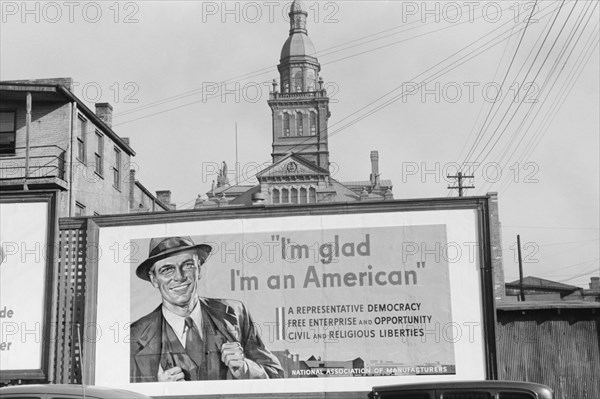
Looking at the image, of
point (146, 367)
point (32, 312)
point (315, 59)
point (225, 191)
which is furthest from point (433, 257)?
point (315, 59)

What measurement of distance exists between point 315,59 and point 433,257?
12118cm

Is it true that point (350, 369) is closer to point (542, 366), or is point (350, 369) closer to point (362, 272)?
point (362, 272)

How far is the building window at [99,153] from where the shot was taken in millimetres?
33281

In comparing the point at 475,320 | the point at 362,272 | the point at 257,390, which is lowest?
the point at 257,390

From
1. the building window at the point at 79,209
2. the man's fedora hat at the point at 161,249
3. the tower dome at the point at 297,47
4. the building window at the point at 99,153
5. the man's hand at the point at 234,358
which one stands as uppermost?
the tower dome at the point at 297,47

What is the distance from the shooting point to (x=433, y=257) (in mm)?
19219

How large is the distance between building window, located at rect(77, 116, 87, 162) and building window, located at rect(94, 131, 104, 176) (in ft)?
4.38

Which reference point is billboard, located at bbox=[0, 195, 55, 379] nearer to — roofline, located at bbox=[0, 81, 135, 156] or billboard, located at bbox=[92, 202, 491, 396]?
billboard, located at bbox=[92, 202, 491, 396]

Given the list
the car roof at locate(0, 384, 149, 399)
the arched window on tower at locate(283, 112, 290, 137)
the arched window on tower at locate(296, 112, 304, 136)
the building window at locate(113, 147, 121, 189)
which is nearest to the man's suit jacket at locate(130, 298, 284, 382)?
the car roof at locate(0, 384, 149, 399)

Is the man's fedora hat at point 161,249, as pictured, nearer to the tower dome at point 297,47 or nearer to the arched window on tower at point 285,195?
the arched window on tower at point 285,195

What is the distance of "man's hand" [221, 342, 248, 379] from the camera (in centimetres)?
1936

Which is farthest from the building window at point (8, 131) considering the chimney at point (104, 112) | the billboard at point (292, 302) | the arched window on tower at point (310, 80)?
the arched window on tower at point (310, 80)

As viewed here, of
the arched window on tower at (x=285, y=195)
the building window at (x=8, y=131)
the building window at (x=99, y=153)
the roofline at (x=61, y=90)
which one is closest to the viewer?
the roofline at (x=61, y=90)

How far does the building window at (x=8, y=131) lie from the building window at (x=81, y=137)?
2.38 metres
